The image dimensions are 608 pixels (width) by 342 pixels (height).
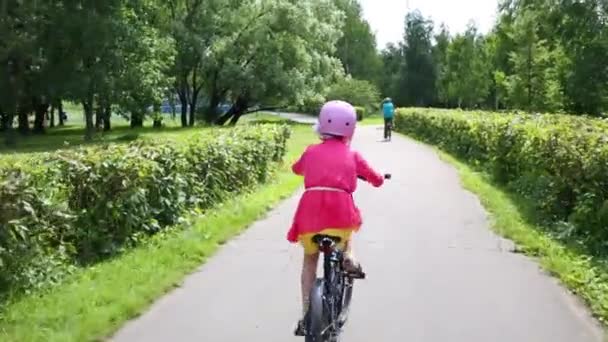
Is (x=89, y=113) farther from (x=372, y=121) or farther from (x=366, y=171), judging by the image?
(x=366, y=171)

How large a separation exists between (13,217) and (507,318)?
160 inches

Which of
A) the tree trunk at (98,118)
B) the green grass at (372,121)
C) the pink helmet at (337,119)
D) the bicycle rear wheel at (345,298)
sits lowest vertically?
the green grass at (372,121)

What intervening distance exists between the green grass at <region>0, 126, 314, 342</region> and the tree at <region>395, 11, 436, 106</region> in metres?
78.2

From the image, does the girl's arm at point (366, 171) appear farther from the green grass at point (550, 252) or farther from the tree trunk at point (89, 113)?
the tree trunk at point (89, 113)

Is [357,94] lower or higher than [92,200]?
higher

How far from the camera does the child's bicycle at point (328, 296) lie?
4.93 meters

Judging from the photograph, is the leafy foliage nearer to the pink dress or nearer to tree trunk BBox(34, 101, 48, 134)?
tree trunk BBox(34, 101, 48, 134)

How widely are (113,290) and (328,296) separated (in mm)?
2487

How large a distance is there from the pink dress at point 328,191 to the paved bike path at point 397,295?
111cm

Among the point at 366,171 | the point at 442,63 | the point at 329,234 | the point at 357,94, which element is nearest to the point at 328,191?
the point at 329,234

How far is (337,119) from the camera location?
17.0 feet

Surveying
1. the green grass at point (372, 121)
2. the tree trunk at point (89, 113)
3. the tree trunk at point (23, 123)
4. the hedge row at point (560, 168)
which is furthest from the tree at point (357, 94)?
the hedge row at point (560, 168)

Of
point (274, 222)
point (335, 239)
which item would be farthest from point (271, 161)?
point (335, 239)

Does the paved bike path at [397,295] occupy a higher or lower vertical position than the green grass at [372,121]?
higher
